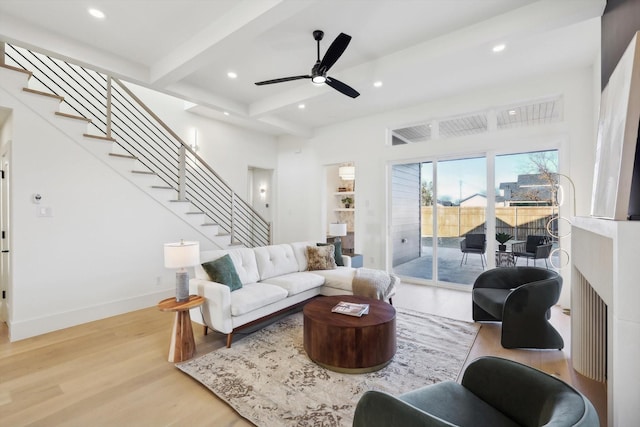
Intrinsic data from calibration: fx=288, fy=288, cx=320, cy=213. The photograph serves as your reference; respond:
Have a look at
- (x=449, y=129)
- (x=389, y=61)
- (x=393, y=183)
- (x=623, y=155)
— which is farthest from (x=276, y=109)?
(x=623, y=155)

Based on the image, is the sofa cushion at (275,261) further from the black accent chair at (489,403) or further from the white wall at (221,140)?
the white wall at (221,140)

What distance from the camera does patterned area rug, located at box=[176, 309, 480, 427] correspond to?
77.9 inches

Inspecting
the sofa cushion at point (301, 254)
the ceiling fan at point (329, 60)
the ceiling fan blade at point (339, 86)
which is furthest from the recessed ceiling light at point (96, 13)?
the sofa cushion at point (301, 254)

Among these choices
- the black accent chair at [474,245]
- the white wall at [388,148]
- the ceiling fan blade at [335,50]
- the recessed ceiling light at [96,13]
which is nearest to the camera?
the ceiling fan blade at [335,50]

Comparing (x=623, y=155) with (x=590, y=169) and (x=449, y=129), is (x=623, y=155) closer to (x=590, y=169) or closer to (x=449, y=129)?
(x=590, y=169)

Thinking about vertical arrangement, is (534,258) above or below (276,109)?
below

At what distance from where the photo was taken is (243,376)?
7.82 feet

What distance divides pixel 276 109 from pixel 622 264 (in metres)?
4.81

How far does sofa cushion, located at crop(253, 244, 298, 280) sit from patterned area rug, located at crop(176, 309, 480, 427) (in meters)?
0.85

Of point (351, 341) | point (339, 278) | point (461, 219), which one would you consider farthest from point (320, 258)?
point (461, 219)

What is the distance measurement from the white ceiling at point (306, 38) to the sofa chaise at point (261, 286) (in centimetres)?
248

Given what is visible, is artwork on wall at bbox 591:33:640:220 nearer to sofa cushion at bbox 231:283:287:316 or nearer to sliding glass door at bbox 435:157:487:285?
sofa cushion at bbox 231:283:287:316

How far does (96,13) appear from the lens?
115 inches

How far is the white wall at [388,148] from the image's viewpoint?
398 centimetres
